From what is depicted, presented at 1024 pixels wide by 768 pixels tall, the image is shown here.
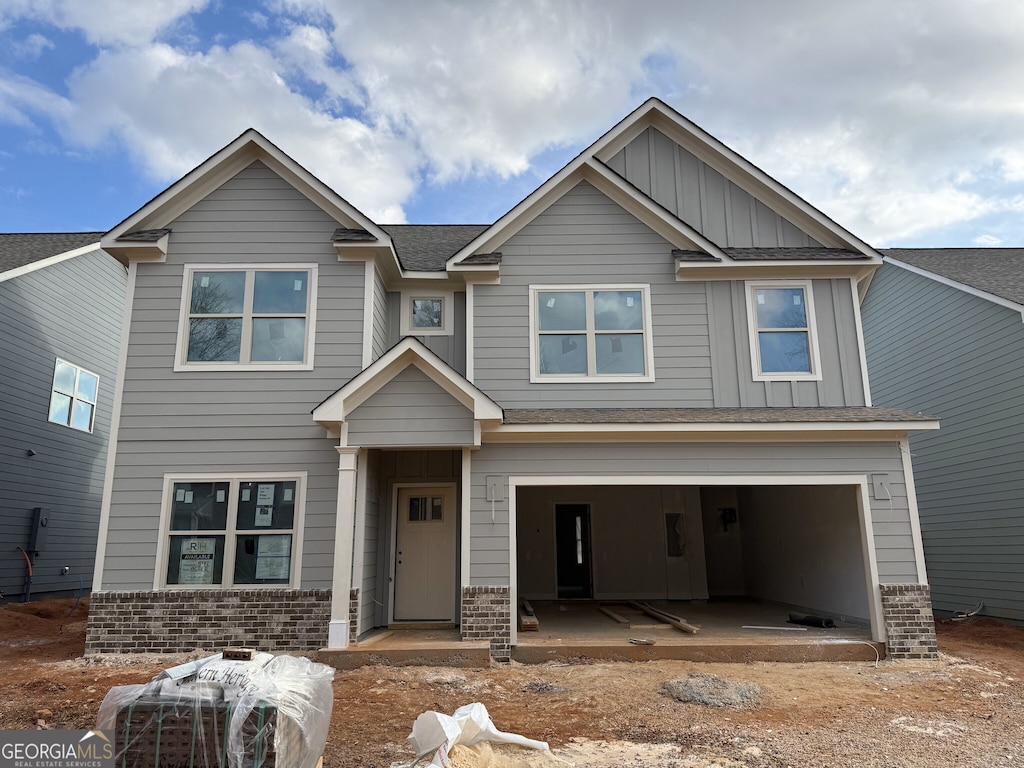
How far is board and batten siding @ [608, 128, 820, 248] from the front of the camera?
426 inches

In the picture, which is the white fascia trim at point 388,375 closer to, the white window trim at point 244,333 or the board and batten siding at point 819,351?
the white window trim at point 244,333

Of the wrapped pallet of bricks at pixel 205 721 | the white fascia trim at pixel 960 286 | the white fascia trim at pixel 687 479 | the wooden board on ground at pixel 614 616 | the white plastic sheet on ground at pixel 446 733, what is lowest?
the wooden board on ground at pixel 614 616

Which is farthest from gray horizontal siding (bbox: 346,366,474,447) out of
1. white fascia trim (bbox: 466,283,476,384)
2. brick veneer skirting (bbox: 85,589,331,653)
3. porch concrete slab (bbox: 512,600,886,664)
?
porch concrete slab (bbox: 512,600,886,664)

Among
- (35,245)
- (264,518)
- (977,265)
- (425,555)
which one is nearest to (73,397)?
(35,245)

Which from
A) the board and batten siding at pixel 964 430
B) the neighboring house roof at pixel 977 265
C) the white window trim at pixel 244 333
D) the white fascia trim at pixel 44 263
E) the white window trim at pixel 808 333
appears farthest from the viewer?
the white fascia trim at pixel 44 263

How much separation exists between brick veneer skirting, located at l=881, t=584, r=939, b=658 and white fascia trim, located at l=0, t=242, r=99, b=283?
1627 centimetres

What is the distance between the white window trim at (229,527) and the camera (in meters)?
8.79

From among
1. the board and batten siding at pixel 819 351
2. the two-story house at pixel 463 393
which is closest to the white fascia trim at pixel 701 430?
the two-story house at pixel 463 393

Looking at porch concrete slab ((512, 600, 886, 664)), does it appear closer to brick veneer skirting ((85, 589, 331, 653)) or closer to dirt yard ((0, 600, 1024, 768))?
dirt yard ((0, 600, 1024, 768))

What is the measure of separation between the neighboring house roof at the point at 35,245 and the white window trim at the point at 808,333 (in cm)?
1406

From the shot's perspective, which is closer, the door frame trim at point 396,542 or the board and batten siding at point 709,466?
the board and batten siding at point 709,466

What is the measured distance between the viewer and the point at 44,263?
1381 centimetres

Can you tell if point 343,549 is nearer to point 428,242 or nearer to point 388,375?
point 388,375

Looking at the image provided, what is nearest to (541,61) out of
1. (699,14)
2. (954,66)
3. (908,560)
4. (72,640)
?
(699,14)
